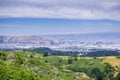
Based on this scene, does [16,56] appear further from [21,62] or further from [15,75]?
[15,75]

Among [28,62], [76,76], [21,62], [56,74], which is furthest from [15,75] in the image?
[76,76]

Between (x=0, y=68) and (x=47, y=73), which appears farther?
(x=47, y=73)

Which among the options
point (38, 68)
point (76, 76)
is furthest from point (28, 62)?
point (76, 76)

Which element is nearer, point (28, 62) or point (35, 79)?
point (35, 79)

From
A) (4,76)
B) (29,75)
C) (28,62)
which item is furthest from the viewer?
(28,62)

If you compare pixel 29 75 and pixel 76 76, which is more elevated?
pixel 29 75

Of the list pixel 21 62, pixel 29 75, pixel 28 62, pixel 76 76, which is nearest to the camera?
pixel 29 75

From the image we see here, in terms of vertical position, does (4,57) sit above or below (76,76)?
above

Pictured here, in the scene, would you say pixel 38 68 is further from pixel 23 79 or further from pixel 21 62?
pixel 23 79

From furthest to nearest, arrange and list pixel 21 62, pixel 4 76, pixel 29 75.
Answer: pixel 21 62
pixel 29 75
pixel 4 76
